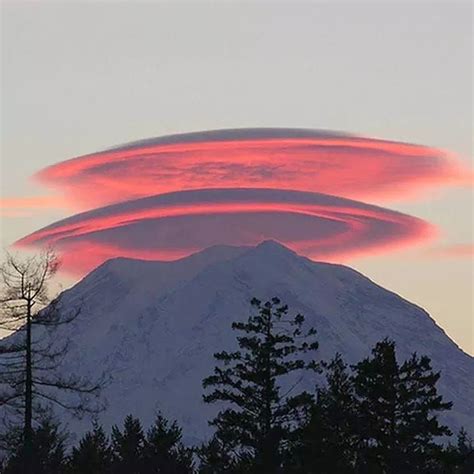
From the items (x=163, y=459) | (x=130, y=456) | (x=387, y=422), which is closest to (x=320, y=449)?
(x=387, y=422)

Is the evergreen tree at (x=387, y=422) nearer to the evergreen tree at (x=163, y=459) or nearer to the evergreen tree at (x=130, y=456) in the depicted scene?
the evergreen tree at (x=163, y=459)

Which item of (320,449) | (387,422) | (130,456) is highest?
(130,456)

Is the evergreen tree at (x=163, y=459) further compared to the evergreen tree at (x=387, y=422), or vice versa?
the evergreen tree at (x=163, y=459)

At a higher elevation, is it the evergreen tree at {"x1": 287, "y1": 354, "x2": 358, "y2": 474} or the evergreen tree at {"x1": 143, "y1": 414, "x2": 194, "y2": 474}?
the evergreen tree at {"x1": 143, "y1": 414, "x2": 194, "y2": 474}

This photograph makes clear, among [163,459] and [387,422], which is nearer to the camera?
[387,422]

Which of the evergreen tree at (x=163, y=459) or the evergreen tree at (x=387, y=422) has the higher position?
the evergreen tree at (x=163, y=459)

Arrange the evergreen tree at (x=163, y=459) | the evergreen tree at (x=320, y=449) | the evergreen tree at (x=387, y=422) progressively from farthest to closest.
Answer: the evergreen tree at (x=163, y=459) < the evergreen tree at (x=320, y=449) < the evergreen tree at (x=387, y=422)

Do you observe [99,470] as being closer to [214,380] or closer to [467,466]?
[214,380]

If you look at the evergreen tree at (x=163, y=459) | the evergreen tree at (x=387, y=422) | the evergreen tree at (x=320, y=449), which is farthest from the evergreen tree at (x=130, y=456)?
the evergreen tree at (x=387, y=422)

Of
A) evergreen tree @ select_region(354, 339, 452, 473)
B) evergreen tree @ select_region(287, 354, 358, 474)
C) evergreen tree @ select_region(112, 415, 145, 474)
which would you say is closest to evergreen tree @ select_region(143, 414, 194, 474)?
evergreen tree @ select_region(112, 415, 145, 474)

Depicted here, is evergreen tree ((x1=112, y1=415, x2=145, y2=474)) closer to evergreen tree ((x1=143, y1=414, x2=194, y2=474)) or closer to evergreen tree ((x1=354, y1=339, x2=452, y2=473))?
evergreen tree ((x1=143, y1=414, x2=194, y2=474))

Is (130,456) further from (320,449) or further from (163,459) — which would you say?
(320,449)

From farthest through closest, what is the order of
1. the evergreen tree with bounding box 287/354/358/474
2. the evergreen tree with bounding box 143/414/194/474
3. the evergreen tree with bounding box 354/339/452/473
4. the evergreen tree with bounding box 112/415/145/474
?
the evergreen tree with bounding box 112/415/145/474
the evergreen tree with bounding box 143/414/194/474
the evergreen tree with bounding box 287/354/358/474
the evergreen tree with bounding box 354/339/452/473

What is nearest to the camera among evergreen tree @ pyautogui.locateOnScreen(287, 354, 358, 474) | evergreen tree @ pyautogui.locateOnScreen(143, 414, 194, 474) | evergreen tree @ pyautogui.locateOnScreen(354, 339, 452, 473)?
evergreen tree @ pyautogui.locateOnScreen(354, 339, 452, 473)
